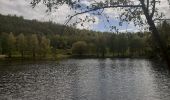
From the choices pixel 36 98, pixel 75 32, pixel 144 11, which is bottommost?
pixel 36 98

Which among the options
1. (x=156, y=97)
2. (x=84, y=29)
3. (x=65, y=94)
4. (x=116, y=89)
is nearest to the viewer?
(x=84, y=29)

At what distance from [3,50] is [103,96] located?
157m

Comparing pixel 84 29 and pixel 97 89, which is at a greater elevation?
pixel 84 29

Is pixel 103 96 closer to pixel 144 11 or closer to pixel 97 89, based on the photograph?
pixel 97 89

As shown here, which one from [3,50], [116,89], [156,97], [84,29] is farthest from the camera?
[3,50]

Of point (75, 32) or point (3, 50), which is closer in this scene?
point (75, 32)

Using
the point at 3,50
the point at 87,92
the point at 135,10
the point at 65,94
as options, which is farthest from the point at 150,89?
A: the point at 3,50

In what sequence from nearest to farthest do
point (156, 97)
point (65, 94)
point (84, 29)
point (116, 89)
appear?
point (84, 29) → point (156, 97) → point (65, 94) → point (116, 89)

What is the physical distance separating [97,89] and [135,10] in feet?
154

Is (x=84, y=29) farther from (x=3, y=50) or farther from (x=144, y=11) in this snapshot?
(x=3, y=50)

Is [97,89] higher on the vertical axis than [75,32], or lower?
lower

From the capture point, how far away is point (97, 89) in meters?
55.8

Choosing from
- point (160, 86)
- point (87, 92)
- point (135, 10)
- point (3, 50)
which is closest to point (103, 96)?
point (87, 92)

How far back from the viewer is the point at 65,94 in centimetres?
5056
